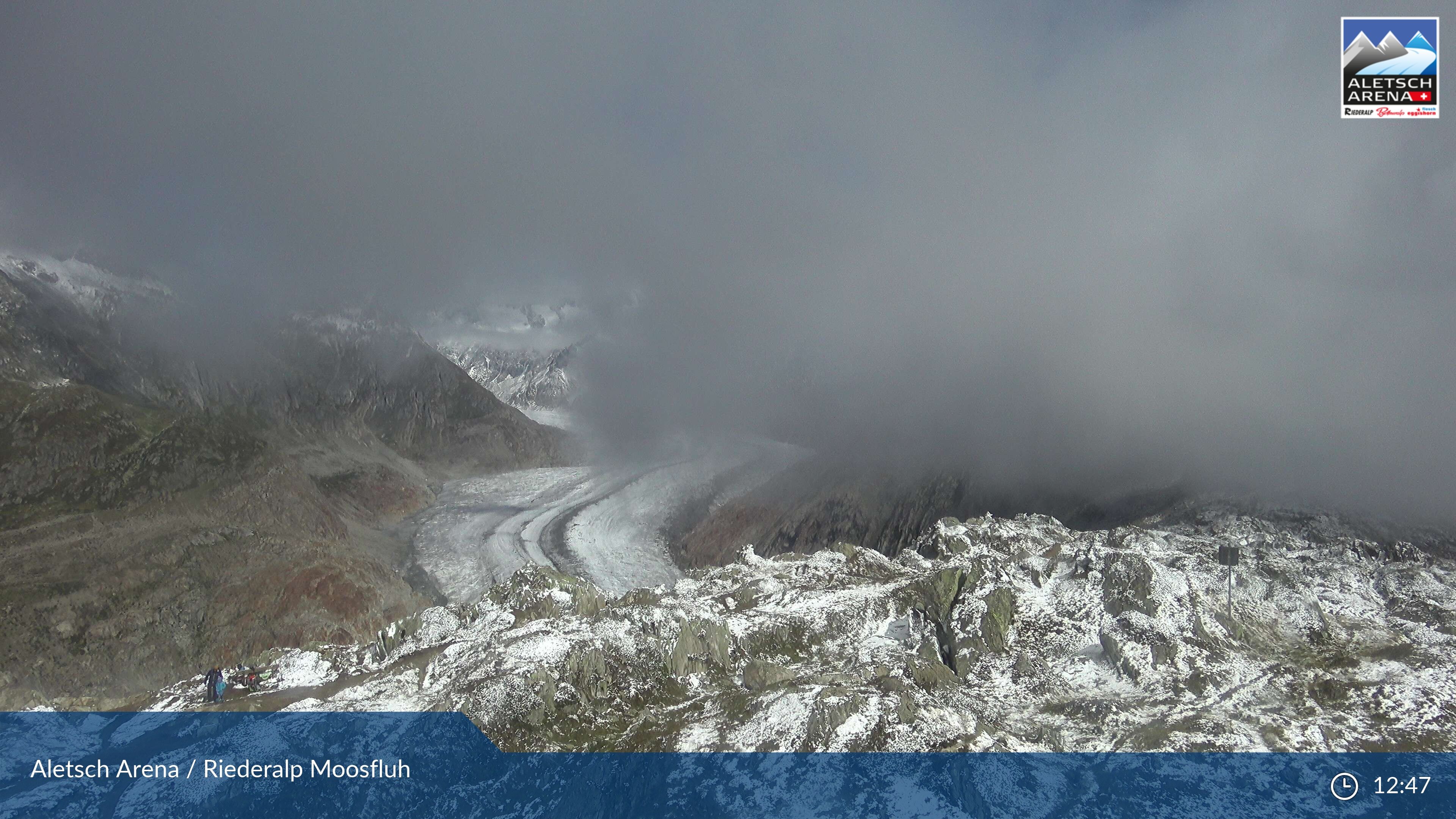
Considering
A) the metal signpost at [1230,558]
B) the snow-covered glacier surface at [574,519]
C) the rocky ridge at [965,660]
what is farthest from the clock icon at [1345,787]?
the snow-covered glacier surface at [574,519]

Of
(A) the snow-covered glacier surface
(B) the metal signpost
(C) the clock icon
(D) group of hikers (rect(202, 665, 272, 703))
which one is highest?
(B) the metal signpost

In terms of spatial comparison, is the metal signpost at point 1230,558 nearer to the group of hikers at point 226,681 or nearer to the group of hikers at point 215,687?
the group of hikers at point 226,681

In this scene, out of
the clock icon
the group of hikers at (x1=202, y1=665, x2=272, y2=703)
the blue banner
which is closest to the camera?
the blue banner

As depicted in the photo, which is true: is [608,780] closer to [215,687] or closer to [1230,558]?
[215,687]

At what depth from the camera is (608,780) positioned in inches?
1336

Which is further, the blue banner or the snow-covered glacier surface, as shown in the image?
the snow-covered glacier surface

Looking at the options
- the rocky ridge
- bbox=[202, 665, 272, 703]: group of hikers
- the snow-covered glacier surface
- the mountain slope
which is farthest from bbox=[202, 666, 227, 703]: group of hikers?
the snow-covered glacier surface

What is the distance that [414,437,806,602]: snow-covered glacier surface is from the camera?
117 meters

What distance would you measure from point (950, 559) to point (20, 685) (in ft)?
285

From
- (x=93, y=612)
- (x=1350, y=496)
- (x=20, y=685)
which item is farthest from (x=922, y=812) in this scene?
(x=93, y=612)

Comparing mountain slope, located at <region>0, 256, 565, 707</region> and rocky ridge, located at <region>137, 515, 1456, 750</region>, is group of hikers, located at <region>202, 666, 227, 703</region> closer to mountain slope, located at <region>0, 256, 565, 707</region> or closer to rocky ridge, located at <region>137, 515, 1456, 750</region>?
rocky ridge, located at <region>137, 515, 1456, 750</region>

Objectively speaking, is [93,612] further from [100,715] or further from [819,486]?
[819,486]

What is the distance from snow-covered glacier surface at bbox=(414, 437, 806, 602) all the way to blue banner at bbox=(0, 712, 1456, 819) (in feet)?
239

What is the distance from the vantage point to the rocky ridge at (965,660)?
34.8 meters
